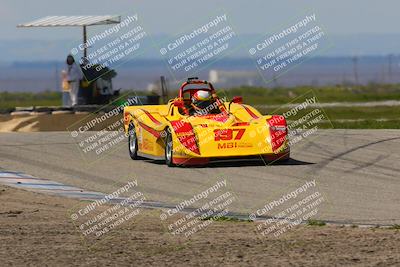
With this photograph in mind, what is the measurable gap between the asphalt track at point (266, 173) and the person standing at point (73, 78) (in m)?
10.7

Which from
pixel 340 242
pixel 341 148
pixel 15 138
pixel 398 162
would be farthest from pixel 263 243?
pixel 15 138

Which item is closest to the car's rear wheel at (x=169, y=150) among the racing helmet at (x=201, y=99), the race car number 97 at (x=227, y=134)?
the race car number 97 at (x=227, y=134)

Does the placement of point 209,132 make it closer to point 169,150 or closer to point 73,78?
point 169,150

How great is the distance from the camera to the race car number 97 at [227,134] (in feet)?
61.3

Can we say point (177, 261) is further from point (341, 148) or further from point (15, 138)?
point (15, 138)

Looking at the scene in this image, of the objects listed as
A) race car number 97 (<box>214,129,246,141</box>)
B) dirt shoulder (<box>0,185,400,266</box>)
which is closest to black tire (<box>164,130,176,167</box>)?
race car number 97 (<box>214,129,246,141</box>)

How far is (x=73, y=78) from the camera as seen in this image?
114ft

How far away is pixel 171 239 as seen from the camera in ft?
37.2

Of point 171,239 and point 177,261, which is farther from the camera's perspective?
point 171,239

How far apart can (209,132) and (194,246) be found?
7.97 meters

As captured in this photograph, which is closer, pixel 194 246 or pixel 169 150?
pixel 194 246

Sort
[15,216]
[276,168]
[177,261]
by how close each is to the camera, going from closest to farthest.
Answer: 1. [177,261]
2. [15,216]
3. [276,168]

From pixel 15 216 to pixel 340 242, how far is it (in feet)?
13.6

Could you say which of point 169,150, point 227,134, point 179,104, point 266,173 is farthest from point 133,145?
point 266,173
